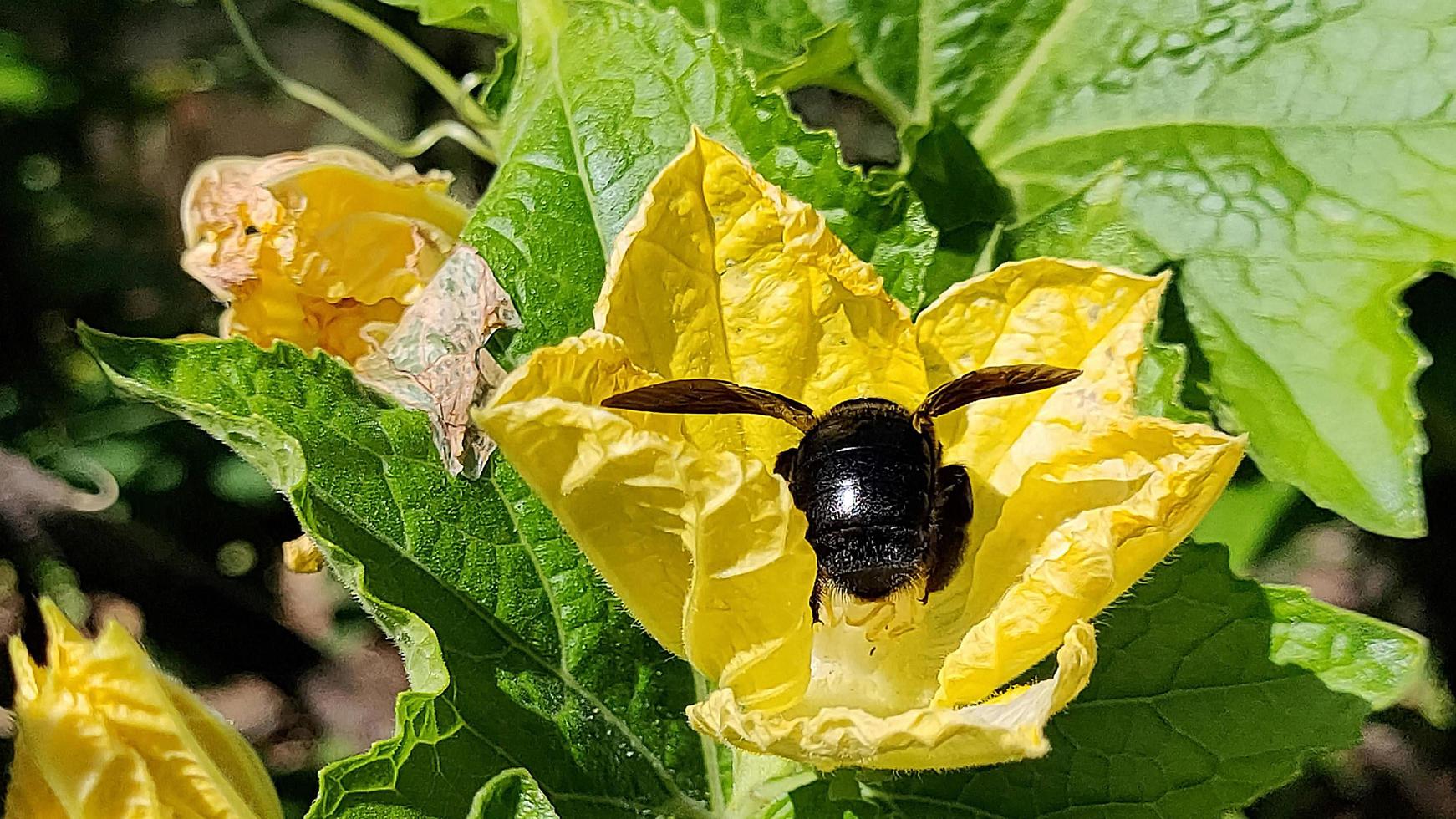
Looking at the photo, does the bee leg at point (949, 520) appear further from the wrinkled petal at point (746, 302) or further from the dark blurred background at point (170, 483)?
the dark blurred background at point (170, 483)

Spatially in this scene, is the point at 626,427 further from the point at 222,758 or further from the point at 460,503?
the point at 222,758

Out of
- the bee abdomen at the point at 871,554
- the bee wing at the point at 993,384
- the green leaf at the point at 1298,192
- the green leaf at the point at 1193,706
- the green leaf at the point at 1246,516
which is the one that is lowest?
the green leaf at the point at 1246,516

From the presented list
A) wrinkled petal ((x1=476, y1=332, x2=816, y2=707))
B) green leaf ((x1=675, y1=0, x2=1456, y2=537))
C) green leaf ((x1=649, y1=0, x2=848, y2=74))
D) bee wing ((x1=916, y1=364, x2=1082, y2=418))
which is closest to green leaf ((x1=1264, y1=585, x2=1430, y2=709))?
green leaf ((x1=675, y1=0, x2=1456, y2=537))

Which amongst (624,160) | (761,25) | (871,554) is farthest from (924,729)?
(761,25)

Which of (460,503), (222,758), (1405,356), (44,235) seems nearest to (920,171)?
(1405,356)

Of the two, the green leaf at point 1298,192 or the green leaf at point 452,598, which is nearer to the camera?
the green leaf at point 452,598

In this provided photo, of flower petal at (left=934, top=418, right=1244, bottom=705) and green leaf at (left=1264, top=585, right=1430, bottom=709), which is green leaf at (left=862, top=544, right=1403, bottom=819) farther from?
flower petal at (left=934, top=418, right=1244, bottom=705)

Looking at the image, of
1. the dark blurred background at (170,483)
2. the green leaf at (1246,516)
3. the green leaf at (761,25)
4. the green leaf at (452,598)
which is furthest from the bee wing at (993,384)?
the dark blurred background at (170,483)
